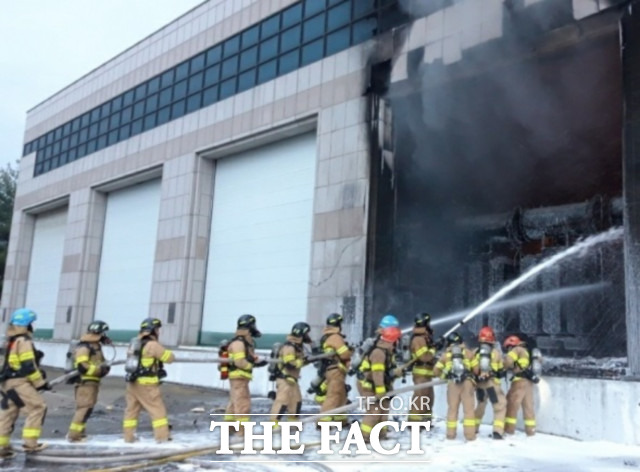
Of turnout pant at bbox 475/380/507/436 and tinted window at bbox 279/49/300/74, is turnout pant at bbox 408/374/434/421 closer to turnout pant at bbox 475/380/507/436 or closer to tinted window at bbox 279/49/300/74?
turnout pant at bbox 475/380/507/436

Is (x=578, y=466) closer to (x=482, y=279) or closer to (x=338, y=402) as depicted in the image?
(x=338, y=402)

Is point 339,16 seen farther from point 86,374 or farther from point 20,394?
point 20,394

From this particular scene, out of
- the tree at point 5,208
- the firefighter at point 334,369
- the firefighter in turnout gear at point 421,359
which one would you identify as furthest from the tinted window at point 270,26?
the tree at point 5,208

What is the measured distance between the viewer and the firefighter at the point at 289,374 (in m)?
8.55

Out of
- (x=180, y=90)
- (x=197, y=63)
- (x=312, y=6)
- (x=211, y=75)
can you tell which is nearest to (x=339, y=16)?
(x=312, y=6)

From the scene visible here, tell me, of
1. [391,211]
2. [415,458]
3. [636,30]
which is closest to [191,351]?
[391,211]

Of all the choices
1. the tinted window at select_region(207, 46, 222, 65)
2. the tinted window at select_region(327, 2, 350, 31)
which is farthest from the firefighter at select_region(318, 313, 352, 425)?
the tinted window at select_region(207, 46, 222, 65)

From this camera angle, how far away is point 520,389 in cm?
880

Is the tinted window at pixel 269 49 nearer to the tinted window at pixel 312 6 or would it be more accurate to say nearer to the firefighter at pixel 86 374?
the tinted window at pixel 312 6

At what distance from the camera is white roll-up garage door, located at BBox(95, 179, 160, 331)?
2000 cm

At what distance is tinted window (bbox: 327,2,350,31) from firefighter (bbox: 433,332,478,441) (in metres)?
8.87

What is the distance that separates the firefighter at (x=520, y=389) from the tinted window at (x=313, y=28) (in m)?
9.48

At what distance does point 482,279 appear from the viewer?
15.0m

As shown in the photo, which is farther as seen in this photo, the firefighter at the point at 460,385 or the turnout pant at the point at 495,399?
the turnout pant at the point at 495,399
